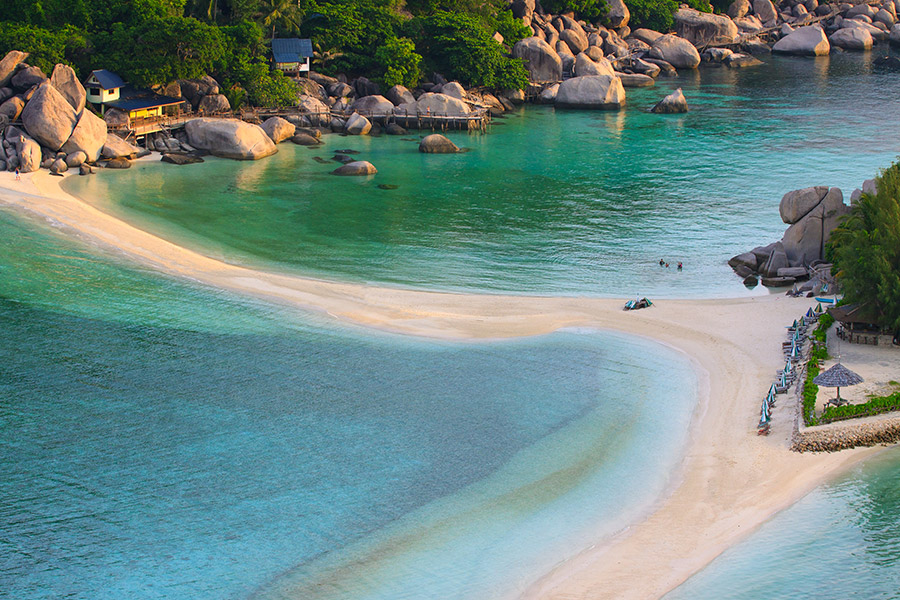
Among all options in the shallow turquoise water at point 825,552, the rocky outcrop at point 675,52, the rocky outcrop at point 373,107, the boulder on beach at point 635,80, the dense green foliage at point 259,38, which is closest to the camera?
the shallow turquoise water at point 825,552

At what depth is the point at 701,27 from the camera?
134 metres

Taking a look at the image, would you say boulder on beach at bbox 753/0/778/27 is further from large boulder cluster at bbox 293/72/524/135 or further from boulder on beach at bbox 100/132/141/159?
boulder on beach at bbox 100/132/141/159

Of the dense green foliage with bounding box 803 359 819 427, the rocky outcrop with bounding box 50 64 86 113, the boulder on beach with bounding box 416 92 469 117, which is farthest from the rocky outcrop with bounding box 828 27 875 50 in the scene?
the dense green foliage with bounding box 803 359 819 427

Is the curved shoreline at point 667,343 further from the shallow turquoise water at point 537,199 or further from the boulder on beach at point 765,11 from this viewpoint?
the boulder on beach at point 765,11

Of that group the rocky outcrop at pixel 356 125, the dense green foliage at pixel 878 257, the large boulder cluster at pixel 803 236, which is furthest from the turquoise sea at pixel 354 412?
the rocky outcrop at pixel 356 125

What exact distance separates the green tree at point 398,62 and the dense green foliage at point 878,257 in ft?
192

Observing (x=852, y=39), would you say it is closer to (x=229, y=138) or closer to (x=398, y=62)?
(x=398, y=62)

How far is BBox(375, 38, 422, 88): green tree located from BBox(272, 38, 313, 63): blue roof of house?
7.02 metres

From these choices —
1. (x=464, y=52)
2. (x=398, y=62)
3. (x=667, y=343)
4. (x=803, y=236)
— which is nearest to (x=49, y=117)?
(x=398, y=62)

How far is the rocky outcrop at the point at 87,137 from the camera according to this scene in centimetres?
6575

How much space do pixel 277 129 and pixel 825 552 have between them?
61.3 meters

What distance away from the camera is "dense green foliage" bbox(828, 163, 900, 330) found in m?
34.8

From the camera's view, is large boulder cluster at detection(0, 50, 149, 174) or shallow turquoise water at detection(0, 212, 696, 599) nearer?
shallow turquoise water at detection(0, 212, 696, 599)

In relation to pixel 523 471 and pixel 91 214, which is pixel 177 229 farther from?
pixel 523 471
